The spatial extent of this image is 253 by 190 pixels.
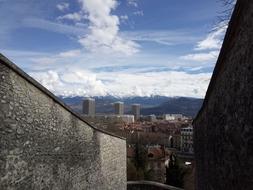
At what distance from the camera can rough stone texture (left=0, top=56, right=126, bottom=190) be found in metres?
5.54

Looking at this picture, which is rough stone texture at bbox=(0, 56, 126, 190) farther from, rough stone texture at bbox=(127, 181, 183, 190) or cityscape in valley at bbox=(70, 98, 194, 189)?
rough stone texture at bbox=(127, 181, 183, 190)

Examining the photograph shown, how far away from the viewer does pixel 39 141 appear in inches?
267

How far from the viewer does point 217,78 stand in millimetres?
5547

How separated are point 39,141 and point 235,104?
12.6 ft

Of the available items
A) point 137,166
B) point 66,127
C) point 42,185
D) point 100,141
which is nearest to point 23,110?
point 42,185

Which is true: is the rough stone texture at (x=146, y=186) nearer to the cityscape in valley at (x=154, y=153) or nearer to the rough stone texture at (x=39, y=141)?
the cityscape in valley at (x=154, y=153)

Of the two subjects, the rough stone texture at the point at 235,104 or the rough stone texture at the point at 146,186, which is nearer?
the rough stone texture at the point at 235,104

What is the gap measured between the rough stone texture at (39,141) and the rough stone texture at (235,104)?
3.05 m

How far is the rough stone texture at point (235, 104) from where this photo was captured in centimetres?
365

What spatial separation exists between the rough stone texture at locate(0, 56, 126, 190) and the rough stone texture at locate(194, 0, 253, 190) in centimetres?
305

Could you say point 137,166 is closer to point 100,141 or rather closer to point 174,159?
point 174,159

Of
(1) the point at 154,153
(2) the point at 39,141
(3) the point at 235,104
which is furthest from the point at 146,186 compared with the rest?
(1) the point at 154,153

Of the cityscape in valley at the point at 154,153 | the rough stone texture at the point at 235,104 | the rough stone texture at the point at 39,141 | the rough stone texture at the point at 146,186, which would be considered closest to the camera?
the rough stone texture at the point at 235,104

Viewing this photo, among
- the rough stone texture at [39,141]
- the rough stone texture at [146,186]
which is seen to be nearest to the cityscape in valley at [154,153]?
the rough stone texture at [39,141]
